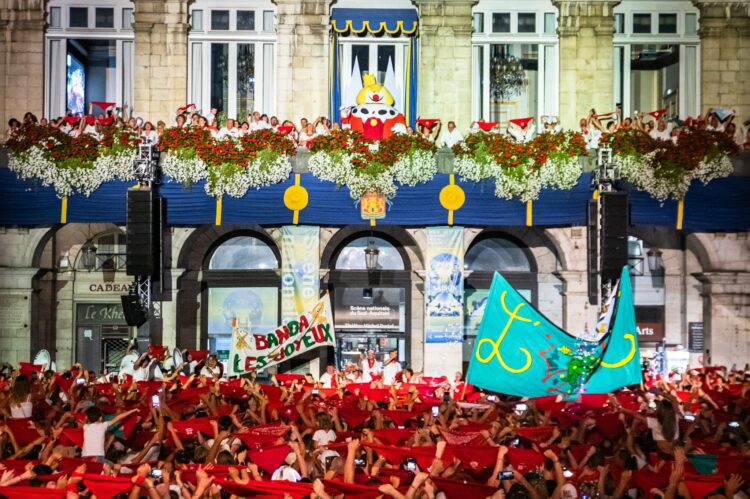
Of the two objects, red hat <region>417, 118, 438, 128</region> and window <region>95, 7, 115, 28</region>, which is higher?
window <region>95, 7, 115, 28</region>

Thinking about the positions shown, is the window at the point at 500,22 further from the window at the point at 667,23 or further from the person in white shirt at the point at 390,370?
the person in white shirt at the point at 390,370

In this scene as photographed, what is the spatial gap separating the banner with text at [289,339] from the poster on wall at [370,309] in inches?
178

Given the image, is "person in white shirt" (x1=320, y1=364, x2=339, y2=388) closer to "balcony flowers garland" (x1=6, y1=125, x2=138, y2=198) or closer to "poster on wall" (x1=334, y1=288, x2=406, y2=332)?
"poster on wall" (x1=334, y1=288, x2=406, y2=332)

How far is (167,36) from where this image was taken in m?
29.8

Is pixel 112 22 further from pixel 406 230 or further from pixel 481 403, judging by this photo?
pixel 481 403

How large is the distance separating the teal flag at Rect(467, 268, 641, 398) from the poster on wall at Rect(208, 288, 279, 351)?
1114 centimetres

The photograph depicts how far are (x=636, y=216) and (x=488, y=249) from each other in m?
4.61

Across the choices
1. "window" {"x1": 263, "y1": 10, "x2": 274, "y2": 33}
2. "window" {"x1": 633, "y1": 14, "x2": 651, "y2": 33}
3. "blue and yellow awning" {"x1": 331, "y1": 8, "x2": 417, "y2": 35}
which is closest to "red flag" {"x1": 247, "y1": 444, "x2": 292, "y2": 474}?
"blue and yellow awning" {"x1": 331, "y1": 8, "x2": 417, "y2": 35}

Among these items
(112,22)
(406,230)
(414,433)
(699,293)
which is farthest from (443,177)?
(414,433)

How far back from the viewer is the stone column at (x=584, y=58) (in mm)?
29734

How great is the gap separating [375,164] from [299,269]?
121 inches

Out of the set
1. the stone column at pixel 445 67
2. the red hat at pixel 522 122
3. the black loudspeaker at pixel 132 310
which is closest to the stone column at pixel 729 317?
the red hat at pixel 522 122

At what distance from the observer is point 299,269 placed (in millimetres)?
27812

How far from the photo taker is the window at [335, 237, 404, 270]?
30.2 meters
